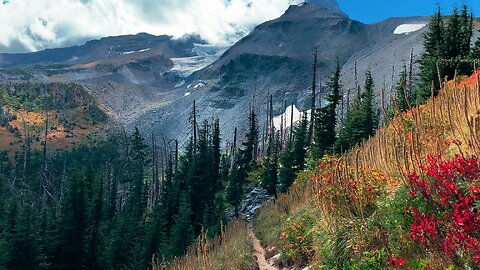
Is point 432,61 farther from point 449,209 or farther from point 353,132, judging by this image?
point 449,209

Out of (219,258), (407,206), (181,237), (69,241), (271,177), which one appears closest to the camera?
(407,206)

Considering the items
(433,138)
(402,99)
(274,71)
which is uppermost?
(274,71)


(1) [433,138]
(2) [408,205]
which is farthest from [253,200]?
(2) [408,205]

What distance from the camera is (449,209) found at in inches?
209

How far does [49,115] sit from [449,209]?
125059mm

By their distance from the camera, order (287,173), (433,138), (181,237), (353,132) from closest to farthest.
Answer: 1. (433,138)
2. (181,237)
3. (353,132)
4. (287,173)

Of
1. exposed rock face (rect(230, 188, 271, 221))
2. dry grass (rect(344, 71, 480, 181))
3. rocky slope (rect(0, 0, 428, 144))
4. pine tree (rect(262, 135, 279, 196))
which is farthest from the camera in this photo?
rocky slope (rect(0, 0, 428, 144))

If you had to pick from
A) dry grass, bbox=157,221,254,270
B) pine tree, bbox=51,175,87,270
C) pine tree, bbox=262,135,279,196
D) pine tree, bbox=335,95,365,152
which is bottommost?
pine tree, bbox=51,175,87,270

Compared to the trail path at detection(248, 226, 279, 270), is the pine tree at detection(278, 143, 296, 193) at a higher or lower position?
lower

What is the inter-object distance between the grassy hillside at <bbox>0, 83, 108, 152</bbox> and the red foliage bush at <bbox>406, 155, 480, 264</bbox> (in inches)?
3711

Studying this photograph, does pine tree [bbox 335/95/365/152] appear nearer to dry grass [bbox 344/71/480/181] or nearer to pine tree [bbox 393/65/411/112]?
pine tree [bbox 393/65/411/112]

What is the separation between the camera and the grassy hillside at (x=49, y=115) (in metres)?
98.1

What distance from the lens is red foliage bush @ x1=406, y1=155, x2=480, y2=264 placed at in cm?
468

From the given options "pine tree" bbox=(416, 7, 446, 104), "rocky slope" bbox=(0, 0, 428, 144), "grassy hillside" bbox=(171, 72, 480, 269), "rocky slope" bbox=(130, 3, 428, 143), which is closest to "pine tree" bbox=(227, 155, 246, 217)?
"pine tree" bbox=(416, 7, 446, 104)
